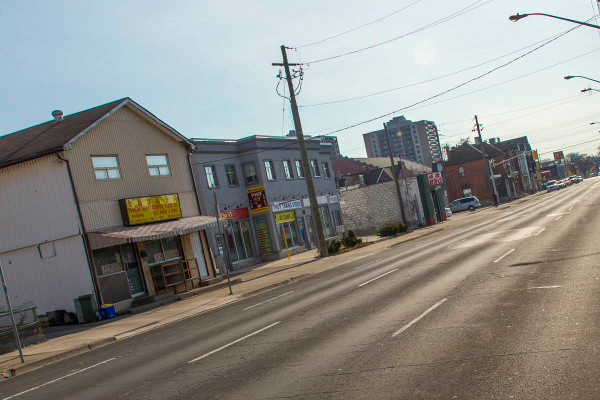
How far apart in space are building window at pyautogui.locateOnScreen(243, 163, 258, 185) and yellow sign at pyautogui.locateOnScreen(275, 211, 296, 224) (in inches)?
116

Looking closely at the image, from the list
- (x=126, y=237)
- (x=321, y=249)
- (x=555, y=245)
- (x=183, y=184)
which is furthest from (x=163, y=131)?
(x=555, y=245)

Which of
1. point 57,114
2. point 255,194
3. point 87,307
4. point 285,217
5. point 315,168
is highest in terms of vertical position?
point 57,114

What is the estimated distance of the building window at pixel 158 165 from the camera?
2730 cm

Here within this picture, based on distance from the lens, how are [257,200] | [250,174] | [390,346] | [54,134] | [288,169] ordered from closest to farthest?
[390,346] → [54,134] → [257,200] → [250,174] → [288,169]

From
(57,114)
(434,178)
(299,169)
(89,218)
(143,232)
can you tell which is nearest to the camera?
(89,218)

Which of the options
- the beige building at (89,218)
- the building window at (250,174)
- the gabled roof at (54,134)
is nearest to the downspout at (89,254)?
the beige building at (89,218)

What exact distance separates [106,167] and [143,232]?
3673 millimetres

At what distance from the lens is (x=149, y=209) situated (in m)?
25.8

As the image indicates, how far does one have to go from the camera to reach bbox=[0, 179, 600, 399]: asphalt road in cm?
664

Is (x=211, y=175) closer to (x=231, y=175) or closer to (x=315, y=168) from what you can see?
(x=231, y=175)

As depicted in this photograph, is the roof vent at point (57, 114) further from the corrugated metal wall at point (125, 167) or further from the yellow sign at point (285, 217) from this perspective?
the yellow sign at point (285, 217)

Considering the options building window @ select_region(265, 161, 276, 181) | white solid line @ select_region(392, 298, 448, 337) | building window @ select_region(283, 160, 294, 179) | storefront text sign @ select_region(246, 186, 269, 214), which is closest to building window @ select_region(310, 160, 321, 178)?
building window @ select_region(283, 160, 294, 179)

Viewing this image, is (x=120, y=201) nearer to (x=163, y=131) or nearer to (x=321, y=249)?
(x=163, y=131)

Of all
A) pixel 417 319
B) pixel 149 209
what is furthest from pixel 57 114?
pixel 417 319
